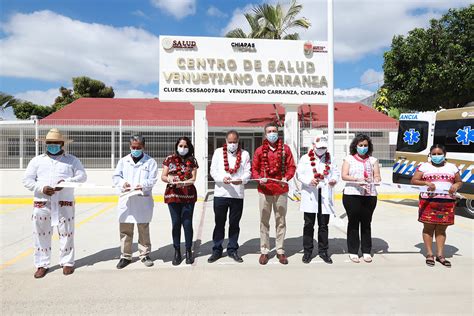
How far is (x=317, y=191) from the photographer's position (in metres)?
4.70

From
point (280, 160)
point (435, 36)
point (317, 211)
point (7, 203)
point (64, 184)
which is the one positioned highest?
point (435, 36)

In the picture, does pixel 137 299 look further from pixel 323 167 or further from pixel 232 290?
pixel 323 167

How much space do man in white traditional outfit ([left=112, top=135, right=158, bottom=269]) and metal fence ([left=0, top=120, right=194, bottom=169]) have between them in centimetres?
710

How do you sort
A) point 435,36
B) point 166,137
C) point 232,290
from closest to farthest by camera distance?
1. point 232,290
2. point 166,137
3. point 435,36

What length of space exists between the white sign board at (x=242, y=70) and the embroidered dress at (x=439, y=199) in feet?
20.8

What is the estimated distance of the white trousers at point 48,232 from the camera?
4.22 meters

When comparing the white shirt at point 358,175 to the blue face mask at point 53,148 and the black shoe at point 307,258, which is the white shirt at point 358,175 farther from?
the blue face mask at point 53,148

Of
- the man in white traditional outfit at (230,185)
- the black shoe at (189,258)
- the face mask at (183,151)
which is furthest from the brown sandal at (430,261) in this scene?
the face mask at (183,151)

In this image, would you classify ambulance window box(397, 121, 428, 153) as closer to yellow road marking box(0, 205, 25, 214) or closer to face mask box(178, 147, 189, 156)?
face mask box(178, 147, 189, 156)

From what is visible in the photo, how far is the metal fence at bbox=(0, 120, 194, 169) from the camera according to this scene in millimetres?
11766

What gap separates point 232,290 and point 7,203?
963 centimetres

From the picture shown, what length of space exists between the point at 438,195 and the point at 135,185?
4.04 metres

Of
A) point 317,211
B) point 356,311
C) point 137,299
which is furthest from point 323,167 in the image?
point 137,299

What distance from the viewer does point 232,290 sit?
3762 millimetres
